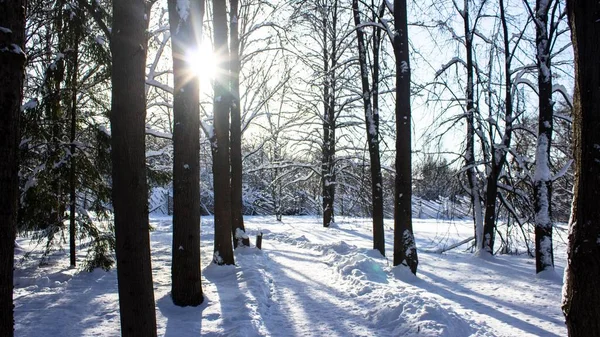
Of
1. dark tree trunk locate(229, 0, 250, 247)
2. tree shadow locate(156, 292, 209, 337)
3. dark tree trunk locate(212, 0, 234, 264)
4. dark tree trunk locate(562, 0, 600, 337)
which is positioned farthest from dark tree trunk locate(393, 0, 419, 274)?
dark tree trunk locate(562, 0, 600, 337)

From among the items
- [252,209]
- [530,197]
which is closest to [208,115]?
[530,197]

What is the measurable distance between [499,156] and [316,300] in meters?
8.27

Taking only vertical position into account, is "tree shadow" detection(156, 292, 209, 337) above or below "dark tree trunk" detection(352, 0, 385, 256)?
below

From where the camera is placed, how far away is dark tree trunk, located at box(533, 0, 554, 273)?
9133 mm

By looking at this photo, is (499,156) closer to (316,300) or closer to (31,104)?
(316,300)

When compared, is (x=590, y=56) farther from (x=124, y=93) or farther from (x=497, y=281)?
(x=497, y=281)

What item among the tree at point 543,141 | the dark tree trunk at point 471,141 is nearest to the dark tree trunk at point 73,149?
the tree at point 543,141

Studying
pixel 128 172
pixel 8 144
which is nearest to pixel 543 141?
pixel 128 172

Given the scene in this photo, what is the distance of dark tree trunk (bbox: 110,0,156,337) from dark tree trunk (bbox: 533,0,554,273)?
28.8 ft

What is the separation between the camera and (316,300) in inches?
271

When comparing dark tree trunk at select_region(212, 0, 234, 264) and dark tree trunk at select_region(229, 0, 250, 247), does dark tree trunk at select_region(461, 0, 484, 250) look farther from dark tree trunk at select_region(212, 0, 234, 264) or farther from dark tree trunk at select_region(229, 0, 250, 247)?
dark tree trunk at select_region(212, 0, 234, 264)

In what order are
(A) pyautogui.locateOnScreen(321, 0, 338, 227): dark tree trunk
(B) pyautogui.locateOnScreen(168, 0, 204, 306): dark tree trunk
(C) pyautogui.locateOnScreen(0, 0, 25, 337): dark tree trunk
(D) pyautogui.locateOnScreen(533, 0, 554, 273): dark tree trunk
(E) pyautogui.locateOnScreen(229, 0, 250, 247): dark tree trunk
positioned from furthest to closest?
(A) pyautogui.locateOnScreen(321, 0, 338, 227): dark tree trunk, (E) pyautogui.locateOnScreen(229, 0, 250, 247): dark tree trunk, (D) pyautogui.locateOnScreen(533, 0, 554, 273): dark tree trunk, (B) pyautogui.locateOnScreen(168, 0, 204, 306): dark tree trunk, (C) pyautogui.locateOnScreen(0, 0, 25, 337): dark tree trunk

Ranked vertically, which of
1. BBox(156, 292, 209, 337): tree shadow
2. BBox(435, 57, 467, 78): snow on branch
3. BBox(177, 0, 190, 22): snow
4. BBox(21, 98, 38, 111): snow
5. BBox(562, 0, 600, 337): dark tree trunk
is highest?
BBox(435, 57, 467, 78): snow on branch

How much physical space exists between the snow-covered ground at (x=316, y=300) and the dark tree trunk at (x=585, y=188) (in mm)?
2159
